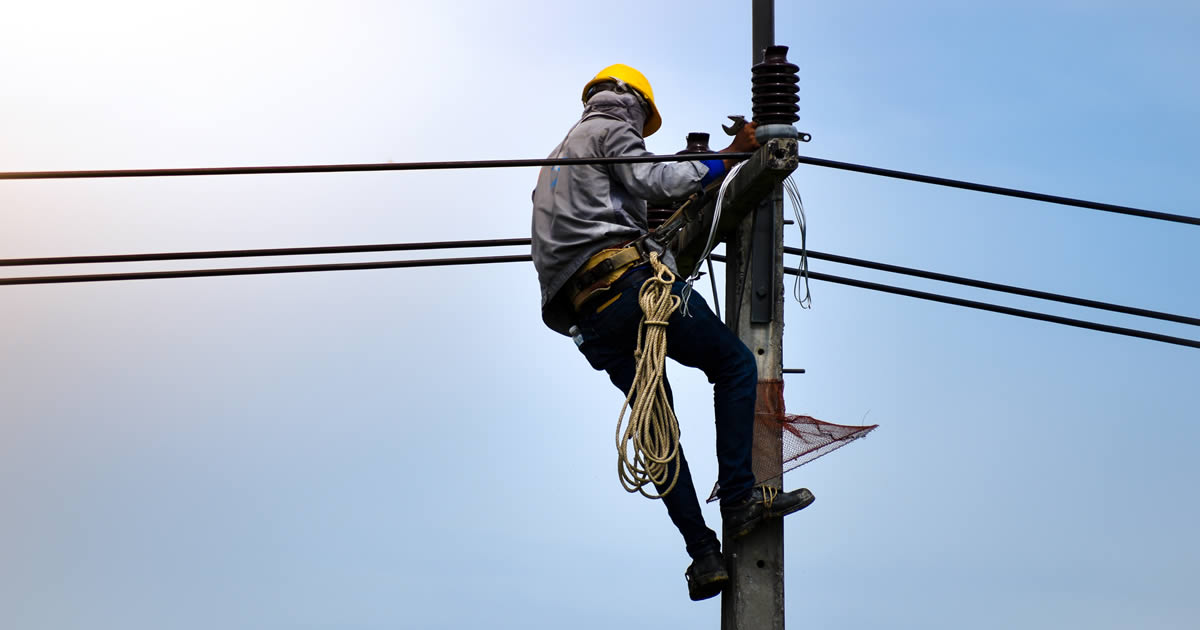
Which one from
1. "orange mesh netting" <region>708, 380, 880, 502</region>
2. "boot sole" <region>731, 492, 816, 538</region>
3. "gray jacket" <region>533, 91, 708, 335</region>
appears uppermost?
"gray jacket" <region>533, 91, 708, 335</region>

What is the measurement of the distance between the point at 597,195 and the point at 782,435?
153 cm

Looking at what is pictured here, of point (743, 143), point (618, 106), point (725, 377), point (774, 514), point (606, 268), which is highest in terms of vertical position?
point (618, 106)

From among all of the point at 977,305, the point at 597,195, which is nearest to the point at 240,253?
the point at 597,195

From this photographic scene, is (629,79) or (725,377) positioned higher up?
(629,79)

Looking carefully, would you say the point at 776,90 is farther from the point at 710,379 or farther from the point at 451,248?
the point at 451,248

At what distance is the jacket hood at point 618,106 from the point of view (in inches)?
279

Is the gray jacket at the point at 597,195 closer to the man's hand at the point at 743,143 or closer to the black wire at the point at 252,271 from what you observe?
the man's hand at the point at 743,143

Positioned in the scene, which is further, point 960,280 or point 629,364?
point 960,280

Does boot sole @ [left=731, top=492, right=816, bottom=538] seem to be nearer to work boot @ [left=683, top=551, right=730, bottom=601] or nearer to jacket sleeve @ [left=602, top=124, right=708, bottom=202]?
work boot @ [left=683, top=551, right=730, bottom=601]

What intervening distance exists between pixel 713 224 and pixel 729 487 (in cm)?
131

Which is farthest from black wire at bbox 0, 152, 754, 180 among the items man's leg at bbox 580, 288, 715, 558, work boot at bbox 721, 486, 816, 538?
work boot at bbox 721, 486, 816, 538

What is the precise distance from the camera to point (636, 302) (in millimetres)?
6773

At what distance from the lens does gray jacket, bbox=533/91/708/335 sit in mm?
6758

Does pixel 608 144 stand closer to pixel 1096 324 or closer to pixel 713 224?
pixel 713 224
